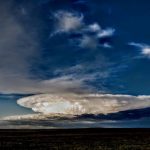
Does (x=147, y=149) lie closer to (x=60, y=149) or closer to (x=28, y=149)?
(x=60, y=149)

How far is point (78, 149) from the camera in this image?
47438 mm

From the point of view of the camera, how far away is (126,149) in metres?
47.9

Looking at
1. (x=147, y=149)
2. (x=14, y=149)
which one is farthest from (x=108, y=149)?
(x=14, y=149)

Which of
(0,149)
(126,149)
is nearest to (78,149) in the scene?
(126,149)

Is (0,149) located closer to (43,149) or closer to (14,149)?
(14,149)

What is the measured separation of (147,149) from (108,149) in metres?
4.94

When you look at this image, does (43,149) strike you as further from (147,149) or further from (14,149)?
(147,149)

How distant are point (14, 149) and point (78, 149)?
7.98 metres

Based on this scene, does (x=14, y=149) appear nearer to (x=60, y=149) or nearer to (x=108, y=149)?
(x=60, y=149)

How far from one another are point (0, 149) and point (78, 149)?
980cm

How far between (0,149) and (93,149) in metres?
11.8

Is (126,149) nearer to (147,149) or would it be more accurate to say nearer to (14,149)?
(147,149)

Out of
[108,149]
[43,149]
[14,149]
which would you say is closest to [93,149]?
[108,149]

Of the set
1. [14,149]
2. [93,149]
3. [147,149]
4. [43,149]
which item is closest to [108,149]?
[93,149]
